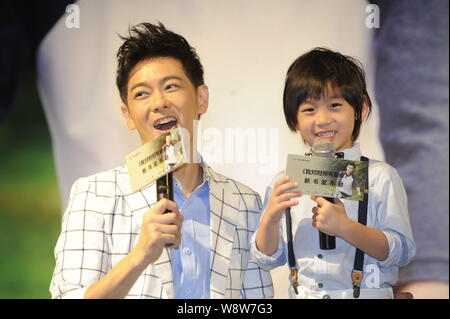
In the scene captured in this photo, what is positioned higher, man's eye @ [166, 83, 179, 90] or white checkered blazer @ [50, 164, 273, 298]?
man's eye @ [166, 83, 179, 90]

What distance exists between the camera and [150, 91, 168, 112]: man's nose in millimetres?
2154

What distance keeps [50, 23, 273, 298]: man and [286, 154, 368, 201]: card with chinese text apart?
0.42m

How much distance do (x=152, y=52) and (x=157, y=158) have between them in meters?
0.61

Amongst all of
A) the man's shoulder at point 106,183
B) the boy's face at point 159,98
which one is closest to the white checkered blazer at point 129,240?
the man's shoulder at point 106,183

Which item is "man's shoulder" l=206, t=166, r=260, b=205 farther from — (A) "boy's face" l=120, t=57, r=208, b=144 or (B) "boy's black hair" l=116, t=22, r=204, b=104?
(B) "boy's black hair" l=116, t=22, r=204, b=104

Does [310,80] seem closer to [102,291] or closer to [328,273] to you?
[328,273]

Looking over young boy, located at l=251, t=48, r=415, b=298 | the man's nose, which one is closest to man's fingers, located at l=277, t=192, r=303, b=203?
young boy, located at l=251, t=48, r=415, b=298

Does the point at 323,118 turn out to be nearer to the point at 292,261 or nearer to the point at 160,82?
the point at 292,261

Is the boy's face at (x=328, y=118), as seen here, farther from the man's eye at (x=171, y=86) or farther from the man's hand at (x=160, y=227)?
the man's hand at (x=160, y=227)

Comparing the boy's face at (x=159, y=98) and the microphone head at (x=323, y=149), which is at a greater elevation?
the boy's face at (x=159, y=98)

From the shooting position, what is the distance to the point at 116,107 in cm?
260

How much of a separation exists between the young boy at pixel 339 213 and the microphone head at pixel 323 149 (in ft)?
0.50

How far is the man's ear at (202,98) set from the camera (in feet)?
7.72
